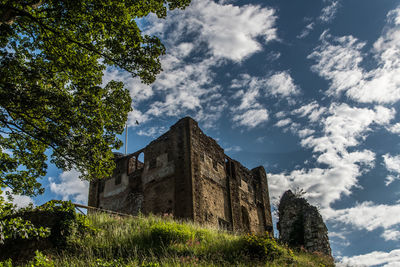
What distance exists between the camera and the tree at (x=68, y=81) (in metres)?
9.50

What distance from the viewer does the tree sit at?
9500 mm

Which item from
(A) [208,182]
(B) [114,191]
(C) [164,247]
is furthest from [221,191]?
(C) [164,247]

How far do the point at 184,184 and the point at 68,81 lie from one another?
8.78m

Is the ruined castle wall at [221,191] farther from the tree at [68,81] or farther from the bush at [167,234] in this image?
the tree at [68,81]

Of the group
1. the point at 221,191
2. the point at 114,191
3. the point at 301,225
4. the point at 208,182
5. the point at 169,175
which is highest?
the point at 114,191

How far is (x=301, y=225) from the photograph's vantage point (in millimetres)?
17734

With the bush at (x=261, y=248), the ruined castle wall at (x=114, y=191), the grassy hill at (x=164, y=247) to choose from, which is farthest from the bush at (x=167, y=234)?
the ruined castle wall at (x=114, y=191)

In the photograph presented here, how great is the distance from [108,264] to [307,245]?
1210 cm

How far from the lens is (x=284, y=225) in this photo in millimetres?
18750

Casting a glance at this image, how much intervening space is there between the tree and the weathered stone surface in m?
11.0

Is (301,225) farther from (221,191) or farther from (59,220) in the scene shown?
(59,220)

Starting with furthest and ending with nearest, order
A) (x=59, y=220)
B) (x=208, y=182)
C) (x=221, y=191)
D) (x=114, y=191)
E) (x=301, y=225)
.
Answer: (x=114, y=191) → (x=221, y=191) → (x=208, y=182) → (x=301, y=225) → (x=59, y=220)

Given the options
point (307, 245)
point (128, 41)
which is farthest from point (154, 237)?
point (307, 245)

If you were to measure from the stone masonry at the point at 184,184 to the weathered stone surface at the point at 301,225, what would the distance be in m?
2.88
